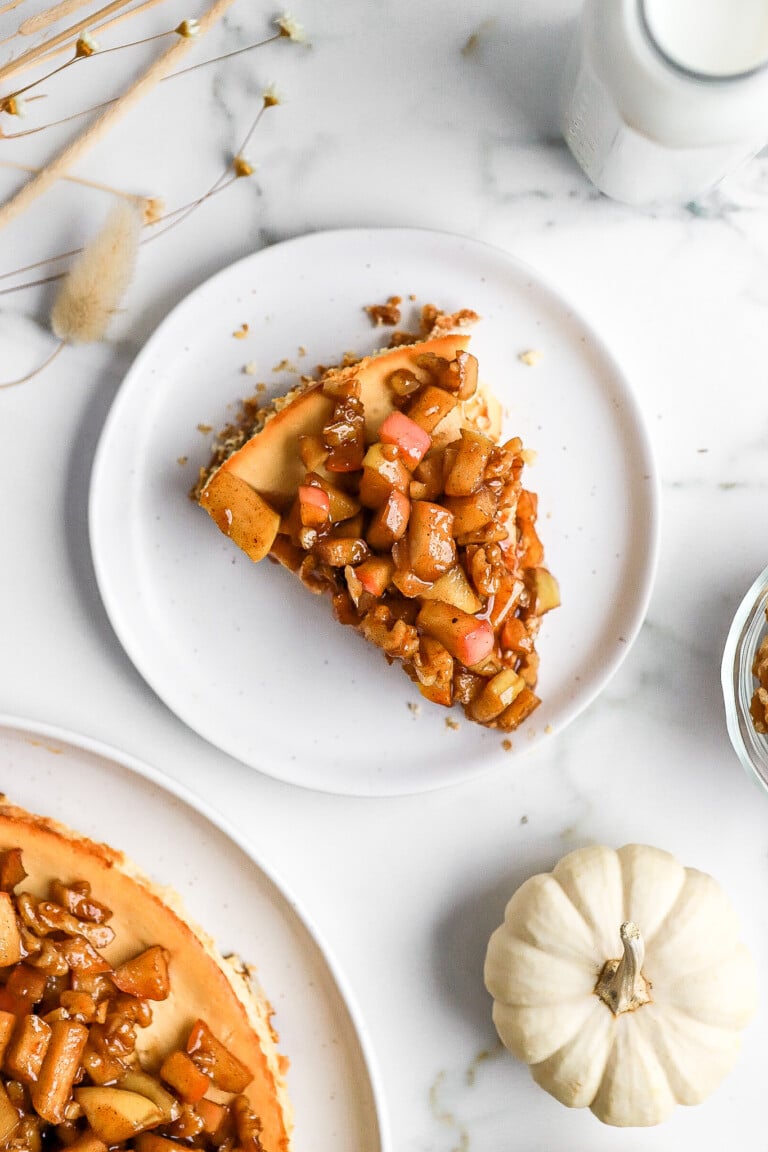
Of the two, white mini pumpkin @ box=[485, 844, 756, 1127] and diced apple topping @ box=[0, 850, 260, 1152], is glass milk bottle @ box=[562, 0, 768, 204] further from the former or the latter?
diced apple topping @ box=[0, 850, 260, 1152]

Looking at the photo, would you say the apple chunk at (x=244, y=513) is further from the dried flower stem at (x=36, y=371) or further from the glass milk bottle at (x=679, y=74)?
the glass milk bottle at (x=679, y=74)

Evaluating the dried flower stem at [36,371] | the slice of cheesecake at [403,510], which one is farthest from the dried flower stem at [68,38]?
the slice of cheesecake at [403,510]

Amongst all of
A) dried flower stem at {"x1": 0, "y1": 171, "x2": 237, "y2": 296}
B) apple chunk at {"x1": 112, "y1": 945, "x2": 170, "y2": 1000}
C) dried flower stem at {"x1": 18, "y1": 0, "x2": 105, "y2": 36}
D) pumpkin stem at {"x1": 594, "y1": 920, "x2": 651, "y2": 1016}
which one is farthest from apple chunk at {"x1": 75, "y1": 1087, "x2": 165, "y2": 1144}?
dried flower stem at {"x1": 18, "y1": 0, "x2": 105, "y2": 36}

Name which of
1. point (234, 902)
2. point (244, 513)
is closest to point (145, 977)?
point (234, 902)

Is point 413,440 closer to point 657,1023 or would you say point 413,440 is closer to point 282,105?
point 282,105

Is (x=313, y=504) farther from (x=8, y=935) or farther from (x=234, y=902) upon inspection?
(x=8, y=935)

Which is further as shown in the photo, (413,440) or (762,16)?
(413,440)

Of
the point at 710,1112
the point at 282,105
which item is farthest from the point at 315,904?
the point at 282,105
